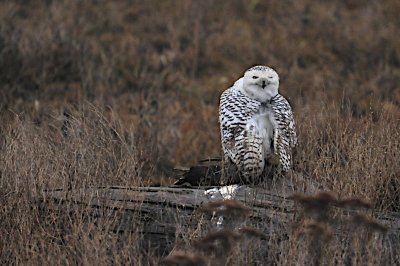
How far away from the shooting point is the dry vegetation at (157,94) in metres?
4.85

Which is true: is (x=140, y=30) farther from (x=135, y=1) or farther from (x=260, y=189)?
(x=260, y=189)

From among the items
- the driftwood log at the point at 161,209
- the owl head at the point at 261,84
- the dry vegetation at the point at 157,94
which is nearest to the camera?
the driftwood log at the point at 161,209

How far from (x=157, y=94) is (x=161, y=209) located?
4169mm

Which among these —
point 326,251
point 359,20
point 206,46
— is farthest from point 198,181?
point 359,20

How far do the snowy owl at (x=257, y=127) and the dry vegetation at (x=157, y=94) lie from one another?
296 millimetres

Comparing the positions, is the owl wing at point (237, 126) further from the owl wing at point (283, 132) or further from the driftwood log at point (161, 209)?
the driftwood log at point (161, 209)

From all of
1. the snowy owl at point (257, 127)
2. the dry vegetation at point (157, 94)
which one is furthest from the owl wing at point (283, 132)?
the dry vegetation at point (157, 94)

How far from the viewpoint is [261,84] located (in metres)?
5.08

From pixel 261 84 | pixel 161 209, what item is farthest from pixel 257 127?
pixel 161 209

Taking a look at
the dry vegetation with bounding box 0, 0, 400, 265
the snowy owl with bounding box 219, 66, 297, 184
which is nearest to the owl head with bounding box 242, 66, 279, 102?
the snowy owl with bounding box 219, 66, 297, 184

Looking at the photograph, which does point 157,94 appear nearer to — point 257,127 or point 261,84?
point 261,84

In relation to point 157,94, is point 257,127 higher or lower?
higher

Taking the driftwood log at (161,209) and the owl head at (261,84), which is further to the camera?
Result: the owl head at (261,84)

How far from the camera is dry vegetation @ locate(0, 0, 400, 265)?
4852 mm
